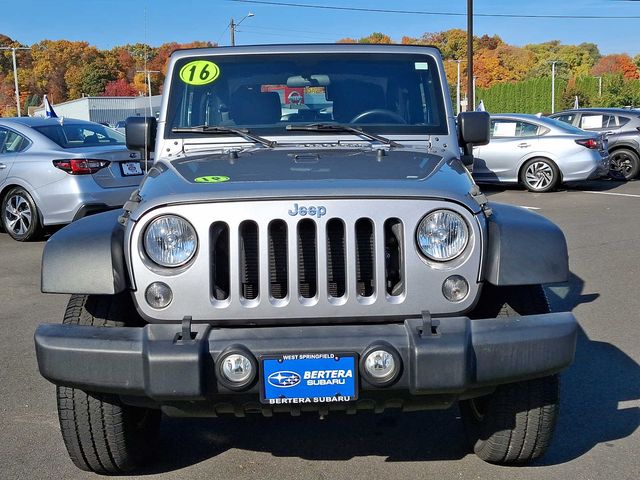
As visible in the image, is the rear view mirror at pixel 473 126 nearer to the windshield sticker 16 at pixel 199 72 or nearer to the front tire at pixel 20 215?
the windshield sticker 16 at pixel 199 72

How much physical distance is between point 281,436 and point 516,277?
158 centimetres

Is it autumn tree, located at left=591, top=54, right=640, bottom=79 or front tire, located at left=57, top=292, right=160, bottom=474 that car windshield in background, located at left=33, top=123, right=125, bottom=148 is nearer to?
front tire, located at left=57, top=292, right=160, bottom=474

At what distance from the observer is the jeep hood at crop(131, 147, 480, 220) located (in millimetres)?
3090

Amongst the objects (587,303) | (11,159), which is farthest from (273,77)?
(11,159)

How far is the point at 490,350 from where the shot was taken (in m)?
2.91

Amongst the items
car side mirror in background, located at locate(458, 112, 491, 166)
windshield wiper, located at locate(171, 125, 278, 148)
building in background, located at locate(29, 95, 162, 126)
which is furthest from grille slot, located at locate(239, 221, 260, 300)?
building in background, located at locate(29, 95, 162, 126)

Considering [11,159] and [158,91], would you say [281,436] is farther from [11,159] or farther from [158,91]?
[11,159]

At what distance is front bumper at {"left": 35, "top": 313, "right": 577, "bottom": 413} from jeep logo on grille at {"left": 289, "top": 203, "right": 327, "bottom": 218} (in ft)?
1.40

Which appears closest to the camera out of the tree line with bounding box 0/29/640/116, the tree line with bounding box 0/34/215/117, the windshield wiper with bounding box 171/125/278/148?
the windshield wiper with bounding box 171/125/278/148

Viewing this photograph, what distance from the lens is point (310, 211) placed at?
3053 mm

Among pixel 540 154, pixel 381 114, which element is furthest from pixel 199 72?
pixel 540 154

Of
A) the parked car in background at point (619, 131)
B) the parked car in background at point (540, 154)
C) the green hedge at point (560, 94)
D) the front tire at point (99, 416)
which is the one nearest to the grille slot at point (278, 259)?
the front tire at point (99, 416)

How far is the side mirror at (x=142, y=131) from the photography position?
4.57 meters

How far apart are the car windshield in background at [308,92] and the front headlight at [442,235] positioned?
4.40ft
